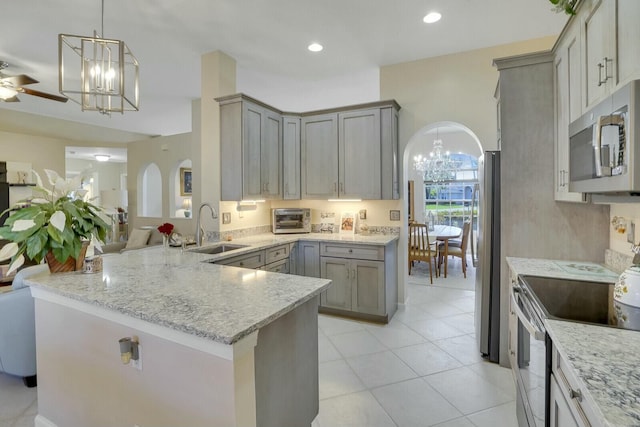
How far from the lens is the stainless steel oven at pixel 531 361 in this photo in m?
1.33

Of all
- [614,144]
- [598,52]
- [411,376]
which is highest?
[598,52]

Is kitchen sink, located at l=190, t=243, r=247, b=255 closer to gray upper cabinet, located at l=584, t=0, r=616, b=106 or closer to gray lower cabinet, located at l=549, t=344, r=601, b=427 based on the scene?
gray lower cabinet, located at l=549, t=344, r=601, b=427

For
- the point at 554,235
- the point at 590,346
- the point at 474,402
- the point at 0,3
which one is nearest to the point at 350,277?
the point at 474,402

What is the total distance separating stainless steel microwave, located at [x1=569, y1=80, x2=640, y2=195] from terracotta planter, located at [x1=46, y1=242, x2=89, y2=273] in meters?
2.83

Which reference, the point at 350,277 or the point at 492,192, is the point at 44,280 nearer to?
the point at 350,277

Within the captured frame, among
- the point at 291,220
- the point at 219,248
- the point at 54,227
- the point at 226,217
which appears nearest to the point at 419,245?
the point at 291,220

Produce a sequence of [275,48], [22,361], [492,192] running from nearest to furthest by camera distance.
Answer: [22,361] < [492,192] < [275,48]

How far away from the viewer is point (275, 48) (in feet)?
11.9

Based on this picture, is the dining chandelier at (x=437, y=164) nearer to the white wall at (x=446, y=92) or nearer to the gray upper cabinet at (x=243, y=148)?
the white wall at (x=446, y=92)

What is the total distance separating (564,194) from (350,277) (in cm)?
220

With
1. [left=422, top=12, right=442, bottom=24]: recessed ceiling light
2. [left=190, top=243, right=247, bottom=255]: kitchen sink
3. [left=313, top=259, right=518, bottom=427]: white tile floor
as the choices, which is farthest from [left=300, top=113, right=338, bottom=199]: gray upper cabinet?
[left=313, top=259, right=518, bottom=427]: white tile floor

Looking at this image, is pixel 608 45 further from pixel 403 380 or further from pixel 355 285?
pixel 355 285

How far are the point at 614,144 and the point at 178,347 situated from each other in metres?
1.96

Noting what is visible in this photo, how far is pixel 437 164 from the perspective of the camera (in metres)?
7.16
